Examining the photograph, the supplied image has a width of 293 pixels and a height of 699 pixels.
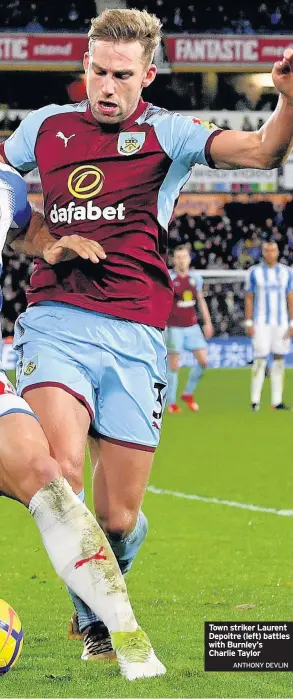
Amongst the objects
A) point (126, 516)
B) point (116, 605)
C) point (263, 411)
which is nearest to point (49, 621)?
point (126, 516)

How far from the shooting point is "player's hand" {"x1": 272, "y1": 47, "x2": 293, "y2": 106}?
3.53 m

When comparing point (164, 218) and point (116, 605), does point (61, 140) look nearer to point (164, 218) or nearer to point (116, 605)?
point (164, 218)

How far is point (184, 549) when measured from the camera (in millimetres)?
6332

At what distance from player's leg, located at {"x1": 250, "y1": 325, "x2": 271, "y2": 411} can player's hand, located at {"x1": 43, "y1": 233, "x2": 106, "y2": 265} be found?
10.3m

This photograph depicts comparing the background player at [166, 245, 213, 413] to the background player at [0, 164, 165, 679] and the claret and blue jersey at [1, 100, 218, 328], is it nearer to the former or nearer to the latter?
the claret and blue jersey at [1, 100, 218, 328]

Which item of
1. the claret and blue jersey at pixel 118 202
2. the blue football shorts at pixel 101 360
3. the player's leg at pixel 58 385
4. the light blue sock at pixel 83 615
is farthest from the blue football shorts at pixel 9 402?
the light blue sock at pixel 83 615

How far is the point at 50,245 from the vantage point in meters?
4.02

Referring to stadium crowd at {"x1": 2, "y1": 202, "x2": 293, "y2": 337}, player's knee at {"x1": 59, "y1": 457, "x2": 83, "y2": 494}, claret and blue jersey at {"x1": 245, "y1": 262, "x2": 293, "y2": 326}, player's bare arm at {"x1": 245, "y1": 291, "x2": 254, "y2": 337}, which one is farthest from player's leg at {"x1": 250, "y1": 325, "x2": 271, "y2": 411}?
player's knee at {"x1": 59, "y1": 457, "x2": 83, "y2": 494}

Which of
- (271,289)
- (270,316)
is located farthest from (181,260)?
(270,316)

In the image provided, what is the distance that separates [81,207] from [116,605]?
1431 millimetres

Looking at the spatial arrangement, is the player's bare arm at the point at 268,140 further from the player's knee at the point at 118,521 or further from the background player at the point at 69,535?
the player's knee at the point at 118,521

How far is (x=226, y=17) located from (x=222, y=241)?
536 cm

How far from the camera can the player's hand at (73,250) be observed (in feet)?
12.6

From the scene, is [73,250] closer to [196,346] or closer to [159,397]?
[159,397]
